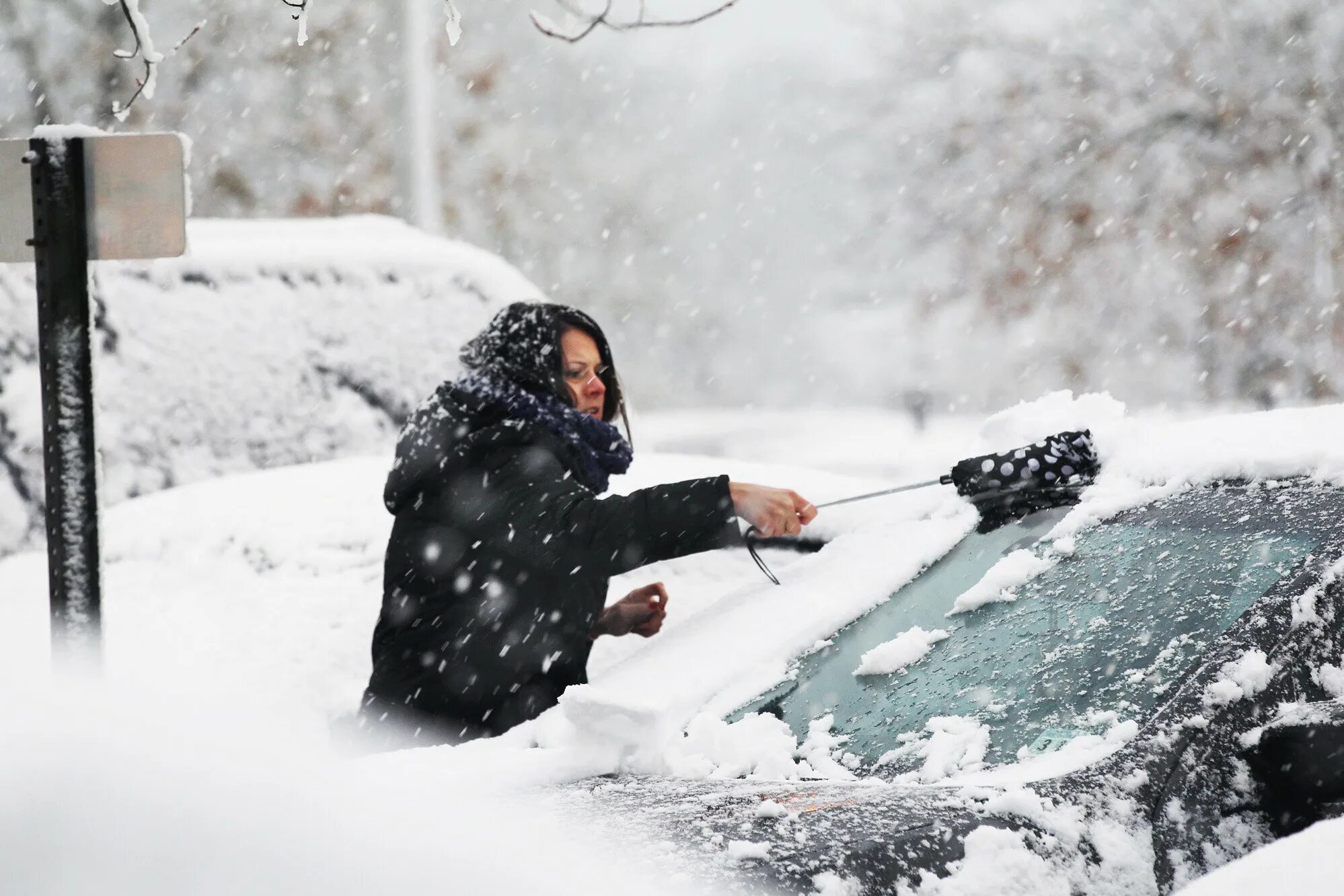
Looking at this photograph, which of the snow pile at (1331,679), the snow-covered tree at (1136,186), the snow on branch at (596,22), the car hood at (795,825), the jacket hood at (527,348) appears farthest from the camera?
the snow-covered tree at (1136,186)

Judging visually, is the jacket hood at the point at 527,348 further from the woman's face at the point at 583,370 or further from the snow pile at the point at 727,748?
the snow pile at the point at 727,748

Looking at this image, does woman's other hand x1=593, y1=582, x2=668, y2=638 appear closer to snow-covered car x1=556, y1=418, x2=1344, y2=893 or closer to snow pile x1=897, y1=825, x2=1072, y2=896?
snow-covered car x1=556, y1=418, x2=1344, y2=893

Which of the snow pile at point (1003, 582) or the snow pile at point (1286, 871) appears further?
the snow pile at point (1003, 582)

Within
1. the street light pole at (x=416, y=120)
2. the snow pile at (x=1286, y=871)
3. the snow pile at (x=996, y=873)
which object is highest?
the street light pole at (x=416, y=120)

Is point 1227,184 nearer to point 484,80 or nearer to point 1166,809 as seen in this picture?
point 484,80

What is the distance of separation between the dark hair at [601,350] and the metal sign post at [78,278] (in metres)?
0.82

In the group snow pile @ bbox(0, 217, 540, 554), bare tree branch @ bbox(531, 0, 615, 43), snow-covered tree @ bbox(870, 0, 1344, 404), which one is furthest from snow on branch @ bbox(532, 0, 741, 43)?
snow-covered tree @ bbox(870, 0, 1344, 404)

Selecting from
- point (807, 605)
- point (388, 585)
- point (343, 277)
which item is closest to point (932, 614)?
point (807, 605)

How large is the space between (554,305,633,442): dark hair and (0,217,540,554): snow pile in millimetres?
2401

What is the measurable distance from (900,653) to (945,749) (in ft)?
1.06

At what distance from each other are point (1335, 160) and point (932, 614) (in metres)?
12.2

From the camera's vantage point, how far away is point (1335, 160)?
12633mm

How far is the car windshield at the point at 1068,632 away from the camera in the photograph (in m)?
1.90

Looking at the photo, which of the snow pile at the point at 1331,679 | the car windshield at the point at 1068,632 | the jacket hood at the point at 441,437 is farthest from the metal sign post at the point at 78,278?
the snow pile at the point at 1331,679
